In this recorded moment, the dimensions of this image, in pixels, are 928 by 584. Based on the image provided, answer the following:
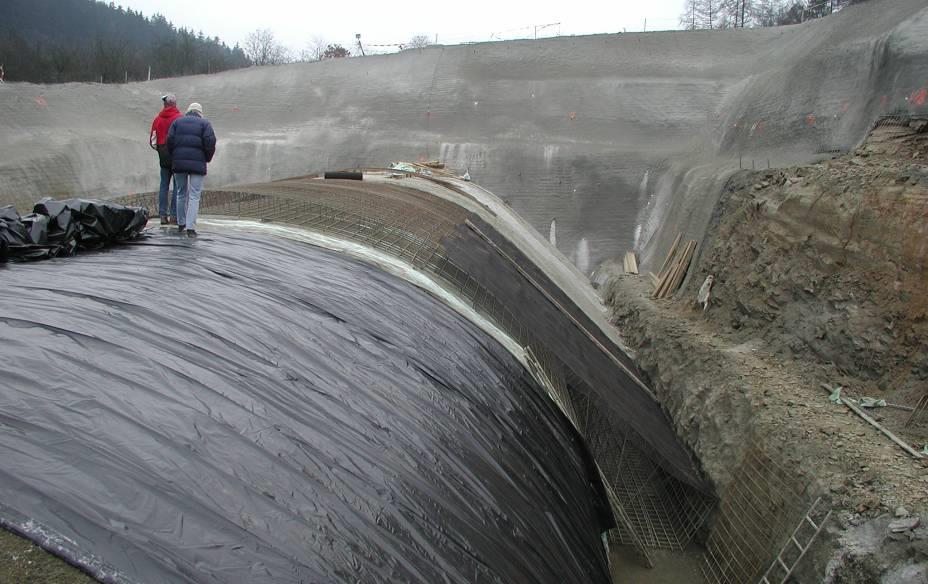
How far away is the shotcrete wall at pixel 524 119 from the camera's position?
55.9ft

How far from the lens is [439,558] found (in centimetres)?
241

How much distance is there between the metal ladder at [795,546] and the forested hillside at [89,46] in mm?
37311

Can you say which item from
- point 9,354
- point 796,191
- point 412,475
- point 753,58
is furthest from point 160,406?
point 753,58

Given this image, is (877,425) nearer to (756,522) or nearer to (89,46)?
(756,522)

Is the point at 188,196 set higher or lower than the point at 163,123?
lower

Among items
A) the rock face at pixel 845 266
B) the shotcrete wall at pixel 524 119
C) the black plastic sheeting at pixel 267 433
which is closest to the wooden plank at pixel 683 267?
the rock face at pixel 845 266

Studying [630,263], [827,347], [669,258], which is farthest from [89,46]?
[827,347]

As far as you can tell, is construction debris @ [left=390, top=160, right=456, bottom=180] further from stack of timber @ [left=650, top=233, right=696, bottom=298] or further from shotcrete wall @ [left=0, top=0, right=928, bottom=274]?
stack of timber @ [left=650, top=233, right=696, bottom=298]

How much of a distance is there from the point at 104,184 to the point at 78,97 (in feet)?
14.9

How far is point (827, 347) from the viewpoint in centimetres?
616

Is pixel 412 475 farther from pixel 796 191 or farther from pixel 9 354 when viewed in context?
pixel 796 191

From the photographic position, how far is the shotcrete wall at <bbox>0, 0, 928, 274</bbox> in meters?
17.0

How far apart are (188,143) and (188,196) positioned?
48cm

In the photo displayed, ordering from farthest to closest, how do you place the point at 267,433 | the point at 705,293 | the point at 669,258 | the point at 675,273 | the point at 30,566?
1. the point at 669,258
2. the point at 675,273
3. the point at 705,293
4. the point at 267,433
5. the point at 30,566
